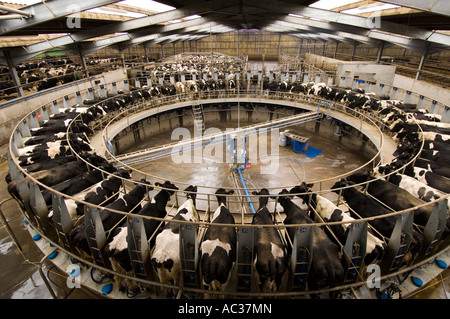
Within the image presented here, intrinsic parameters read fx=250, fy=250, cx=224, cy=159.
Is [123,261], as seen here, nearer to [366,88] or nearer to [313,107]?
[313,107]

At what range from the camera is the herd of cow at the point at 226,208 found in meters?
4.49

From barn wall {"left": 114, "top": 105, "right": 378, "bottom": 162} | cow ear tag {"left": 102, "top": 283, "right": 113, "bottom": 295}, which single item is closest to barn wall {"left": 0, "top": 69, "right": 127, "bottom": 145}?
barn wall {"left": 114, "top": 105, "right": 378, "bottom": 162}

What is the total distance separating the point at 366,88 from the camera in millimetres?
17719

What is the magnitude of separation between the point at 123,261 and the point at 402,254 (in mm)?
5341

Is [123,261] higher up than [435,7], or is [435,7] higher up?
[435,7]

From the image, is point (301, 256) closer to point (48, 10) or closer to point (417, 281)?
point (417, 281)

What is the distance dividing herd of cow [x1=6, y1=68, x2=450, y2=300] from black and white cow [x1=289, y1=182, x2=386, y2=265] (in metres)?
0.02

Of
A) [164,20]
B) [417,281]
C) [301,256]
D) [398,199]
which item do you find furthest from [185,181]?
[164,20]

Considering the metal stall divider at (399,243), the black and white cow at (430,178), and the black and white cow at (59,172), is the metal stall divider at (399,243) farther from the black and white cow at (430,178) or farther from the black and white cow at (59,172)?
the black and white cow at (59,172)

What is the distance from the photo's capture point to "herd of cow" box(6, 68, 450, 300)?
4.49 meters

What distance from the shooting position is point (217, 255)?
448cm

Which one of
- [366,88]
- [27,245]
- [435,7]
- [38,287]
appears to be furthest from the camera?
[366,88]

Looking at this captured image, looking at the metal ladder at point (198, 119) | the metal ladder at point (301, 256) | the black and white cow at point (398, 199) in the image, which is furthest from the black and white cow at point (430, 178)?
the metal ladder at point (198, 119)
